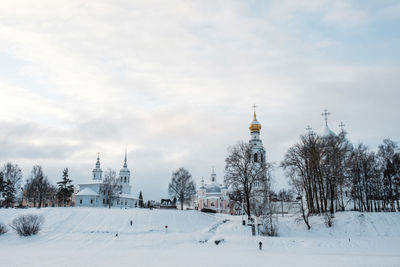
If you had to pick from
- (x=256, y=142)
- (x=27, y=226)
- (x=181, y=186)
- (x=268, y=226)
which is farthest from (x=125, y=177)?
(x=268, y=226)

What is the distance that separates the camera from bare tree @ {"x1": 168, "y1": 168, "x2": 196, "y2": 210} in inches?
2943

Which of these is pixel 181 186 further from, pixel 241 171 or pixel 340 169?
pixel 340 169

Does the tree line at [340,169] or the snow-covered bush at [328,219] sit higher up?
the tree line at [340,169]

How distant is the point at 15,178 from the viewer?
A: 7056 cm

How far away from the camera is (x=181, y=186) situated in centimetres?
7475

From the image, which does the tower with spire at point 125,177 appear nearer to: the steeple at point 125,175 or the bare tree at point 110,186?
the steeple at point 125,175

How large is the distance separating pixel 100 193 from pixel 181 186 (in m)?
19.8

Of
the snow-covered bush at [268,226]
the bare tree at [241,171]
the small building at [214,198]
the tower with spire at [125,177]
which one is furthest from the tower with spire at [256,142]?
the tower with spire at [125,177]

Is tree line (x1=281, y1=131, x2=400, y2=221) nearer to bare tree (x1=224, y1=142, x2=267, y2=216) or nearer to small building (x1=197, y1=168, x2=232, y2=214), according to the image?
bare tree (x1=224, y1=142, x2=267, y2=216)

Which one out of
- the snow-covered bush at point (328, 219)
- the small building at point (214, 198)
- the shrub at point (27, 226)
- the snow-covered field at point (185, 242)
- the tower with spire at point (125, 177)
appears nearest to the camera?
the snow-covered field at point (185, 242)

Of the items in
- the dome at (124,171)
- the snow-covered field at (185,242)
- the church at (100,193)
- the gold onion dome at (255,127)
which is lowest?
the snow-covered field at (185,242)

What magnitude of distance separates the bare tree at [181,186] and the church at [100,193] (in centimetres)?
1443

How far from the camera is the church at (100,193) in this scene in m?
76.2

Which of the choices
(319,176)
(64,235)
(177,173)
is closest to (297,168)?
(319,176)
